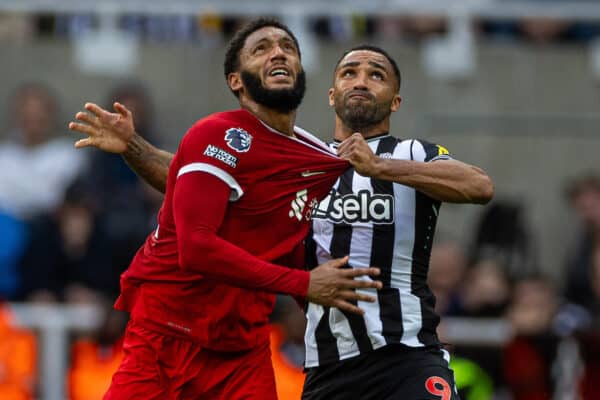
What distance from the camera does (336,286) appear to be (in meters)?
6.30

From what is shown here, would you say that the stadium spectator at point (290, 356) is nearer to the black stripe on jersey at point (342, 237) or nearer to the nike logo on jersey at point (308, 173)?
the black stripe on jersey at point (342, 237)

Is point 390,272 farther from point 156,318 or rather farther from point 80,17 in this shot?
point 80,17

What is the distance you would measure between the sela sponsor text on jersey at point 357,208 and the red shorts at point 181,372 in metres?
0.81

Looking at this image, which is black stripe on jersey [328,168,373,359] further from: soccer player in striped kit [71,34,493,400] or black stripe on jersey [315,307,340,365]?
black stripe on jersey [315,307,340,365]

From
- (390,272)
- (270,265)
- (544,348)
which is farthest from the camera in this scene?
(544,348)

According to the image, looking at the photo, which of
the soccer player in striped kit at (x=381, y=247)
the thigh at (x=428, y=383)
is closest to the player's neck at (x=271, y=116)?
the soccer player in striped kit at (x=381, y=247)

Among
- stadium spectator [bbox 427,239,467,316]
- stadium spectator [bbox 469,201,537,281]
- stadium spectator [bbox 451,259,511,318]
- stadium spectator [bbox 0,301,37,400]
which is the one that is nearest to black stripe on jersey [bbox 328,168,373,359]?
stadium spectator [bbox 427,239,467,316]

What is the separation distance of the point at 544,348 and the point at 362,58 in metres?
4.47

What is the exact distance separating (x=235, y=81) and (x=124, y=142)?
76 centimetres

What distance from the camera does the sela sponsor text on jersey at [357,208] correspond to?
22.6 ft

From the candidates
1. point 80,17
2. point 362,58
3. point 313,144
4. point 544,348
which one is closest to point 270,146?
point 313,144

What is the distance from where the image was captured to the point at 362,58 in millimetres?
7086

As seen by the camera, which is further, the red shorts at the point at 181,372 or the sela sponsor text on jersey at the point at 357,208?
the sela sponsor text on jersey at the point at 357,208

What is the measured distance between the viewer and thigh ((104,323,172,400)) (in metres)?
6.53
